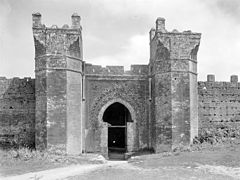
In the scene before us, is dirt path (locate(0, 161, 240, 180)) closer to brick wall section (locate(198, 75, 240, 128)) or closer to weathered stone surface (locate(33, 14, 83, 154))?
weathered stone surface (locate(33, 14, 83, 154))

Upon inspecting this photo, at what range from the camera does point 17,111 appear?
1741 centimetres

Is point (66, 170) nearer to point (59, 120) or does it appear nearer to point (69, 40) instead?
point (59, 120)

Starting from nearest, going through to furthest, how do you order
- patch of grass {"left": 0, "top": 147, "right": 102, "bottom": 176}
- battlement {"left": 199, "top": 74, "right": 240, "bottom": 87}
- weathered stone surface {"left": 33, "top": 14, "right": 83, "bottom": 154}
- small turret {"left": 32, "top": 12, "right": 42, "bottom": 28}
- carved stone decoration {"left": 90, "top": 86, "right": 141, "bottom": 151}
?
1. patch of grass {"left": 0, "top": 147, "right": 102, "bottom": 176}
2. weathered stone surface {"left": 33, "top": 14, "right": 83, "bottom": 154}
3. small turret {"left": 32, "top": 12, "right": 42, "bottom": 28}
4. carved stone decoration {"left": 90, "top": 86, "right": 141, "bottom": 151}
5. battlement {"left": 199, "top": 74, "right": 240, "bottom": 87}

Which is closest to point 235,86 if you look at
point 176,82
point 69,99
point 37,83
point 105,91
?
point 176,82

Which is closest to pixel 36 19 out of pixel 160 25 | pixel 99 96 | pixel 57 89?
pixel 57 89

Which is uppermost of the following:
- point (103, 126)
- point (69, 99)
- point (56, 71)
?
point (56, 71)

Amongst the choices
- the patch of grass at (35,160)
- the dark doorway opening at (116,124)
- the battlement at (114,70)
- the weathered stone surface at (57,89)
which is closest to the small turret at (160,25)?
the battlement at (114,70)

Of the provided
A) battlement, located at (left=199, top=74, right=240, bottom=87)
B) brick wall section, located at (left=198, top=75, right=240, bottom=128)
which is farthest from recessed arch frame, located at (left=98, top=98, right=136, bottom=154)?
A: battlement, located at (left=199, top=74, right=240, bottom=87)

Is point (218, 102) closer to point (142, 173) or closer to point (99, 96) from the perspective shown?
point (99, 96)

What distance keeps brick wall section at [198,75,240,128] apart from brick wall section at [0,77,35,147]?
10.4 metres

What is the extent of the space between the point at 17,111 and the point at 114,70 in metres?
6.40

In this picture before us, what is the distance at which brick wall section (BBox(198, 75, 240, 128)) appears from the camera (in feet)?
61.0

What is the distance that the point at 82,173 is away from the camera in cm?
1089

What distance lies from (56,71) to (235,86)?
11.7 meters
